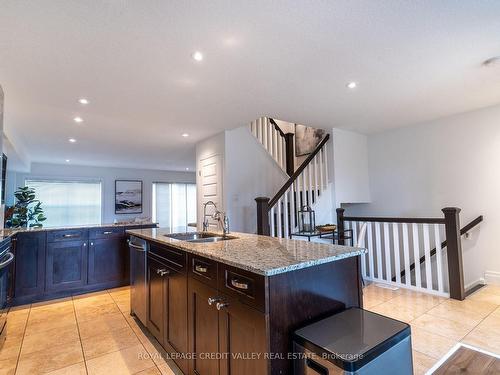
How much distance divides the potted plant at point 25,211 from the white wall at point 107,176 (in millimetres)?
492

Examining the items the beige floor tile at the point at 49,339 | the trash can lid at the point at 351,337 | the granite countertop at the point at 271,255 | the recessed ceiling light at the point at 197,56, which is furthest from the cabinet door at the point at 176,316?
the recessed ceiling light at the point at 197,56

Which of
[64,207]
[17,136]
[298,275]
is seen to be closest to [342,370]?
[298,275]

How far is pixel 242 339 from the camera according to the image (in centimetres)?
128

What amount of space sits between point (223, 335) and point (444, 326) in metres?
2.17

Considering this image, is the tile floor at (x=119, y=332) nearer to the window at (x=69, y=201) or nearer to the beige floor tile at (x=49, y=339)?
the beige floor tile at (x=49, y=339)

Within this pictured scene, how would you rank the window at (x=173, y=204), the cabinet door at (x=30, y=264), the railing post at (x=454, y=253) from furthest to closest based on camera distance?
the window at (x=173, y=204) → the cabinet door at (x=30, y=264) → the railing post at (x=454, y=253)

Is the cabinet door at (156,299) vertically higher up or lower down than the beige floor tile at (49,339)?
higher up

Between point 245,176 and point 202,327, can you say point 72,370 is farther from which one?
point 245,176

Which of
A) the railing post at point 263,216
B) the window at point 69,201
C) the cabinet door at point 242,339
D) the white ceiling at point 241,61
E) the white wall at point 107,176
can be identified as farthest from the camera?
the window at point 69,201

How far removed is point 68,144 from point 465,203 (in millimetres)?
6839

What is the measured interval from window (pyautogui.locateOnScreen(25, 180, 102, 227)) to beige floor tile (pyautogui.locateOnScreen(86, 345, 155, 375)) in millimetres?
6688

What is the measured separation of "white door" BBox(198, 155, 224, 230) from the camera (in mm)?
4710

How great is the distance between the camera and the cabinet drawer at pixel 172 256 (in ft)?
5.96

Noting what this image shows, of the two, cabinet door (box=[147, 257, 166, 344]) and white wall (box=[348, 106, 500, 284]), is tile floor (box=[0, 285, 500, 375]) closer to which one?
cabinet door (box=[147, 257, 166, 344])
